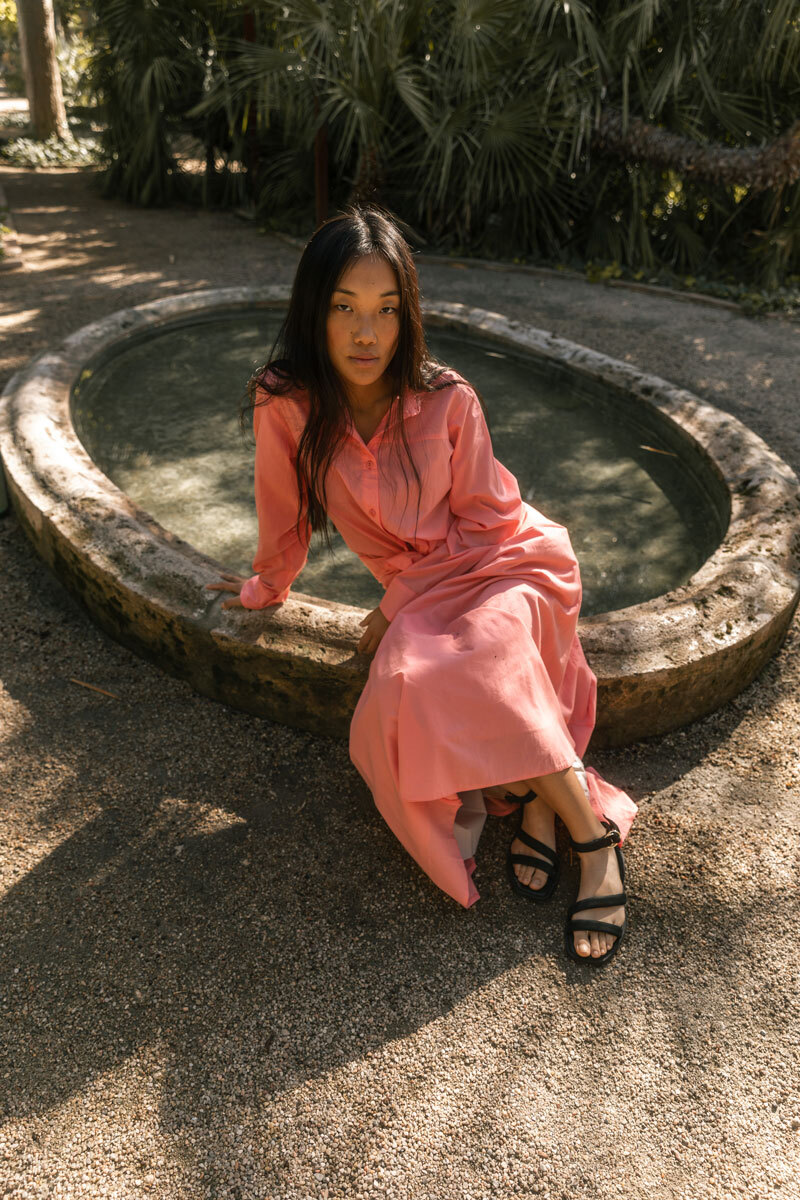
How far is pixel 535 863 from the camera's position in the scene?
6.83 feet

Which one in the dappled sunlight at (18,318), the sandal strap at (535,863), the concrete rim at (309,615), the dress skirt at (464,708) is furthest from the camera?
the dappled sunlight at (18,318)

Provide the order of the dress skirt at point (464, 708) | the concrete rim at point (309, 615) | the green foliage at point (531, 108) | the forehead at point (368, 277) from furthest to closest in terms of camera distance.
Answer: the green foliage at point (531, 108) < the concrete rim at point (309, 615) < the forehead at point (368, 277) < the dress skirt at point (464, 708)

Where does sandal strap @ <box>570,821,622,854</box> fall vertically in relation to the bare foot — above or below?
above

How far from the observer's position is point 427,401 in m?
2.19

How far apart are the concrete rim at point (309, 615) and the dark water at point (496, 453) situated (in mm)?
297

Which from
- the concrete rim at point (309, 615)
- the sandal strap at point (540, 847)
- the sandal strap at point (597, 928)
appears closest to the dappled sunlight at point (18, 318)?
the concrete rim at point (309, 615)

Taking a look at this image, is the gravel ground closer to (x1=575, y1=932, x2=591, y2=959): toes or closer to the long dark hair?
(x1=575, y1=932, x2=591, y2=959): toes

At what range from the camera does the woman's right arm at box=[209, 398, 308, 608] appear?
7.29 ft

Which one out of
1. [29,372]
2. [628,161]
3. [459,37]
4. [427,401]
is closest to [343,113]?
[459,37]

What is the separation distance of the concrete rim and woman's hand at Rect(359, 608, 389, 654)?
4 centimetres

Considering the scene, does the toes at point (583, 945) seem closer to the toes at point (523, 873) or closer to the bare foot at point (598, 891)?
the bare foot at point (598, 891)

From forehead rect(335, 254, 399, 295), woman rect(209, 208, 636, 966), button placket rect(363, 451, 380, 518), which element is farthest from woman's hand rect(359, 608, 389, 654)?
forehead rect(335, 254, 399, 295)

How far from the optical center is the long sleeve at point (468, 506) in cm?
219

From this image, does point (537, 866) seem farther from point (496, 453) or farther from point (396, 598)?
point (496, 453)
